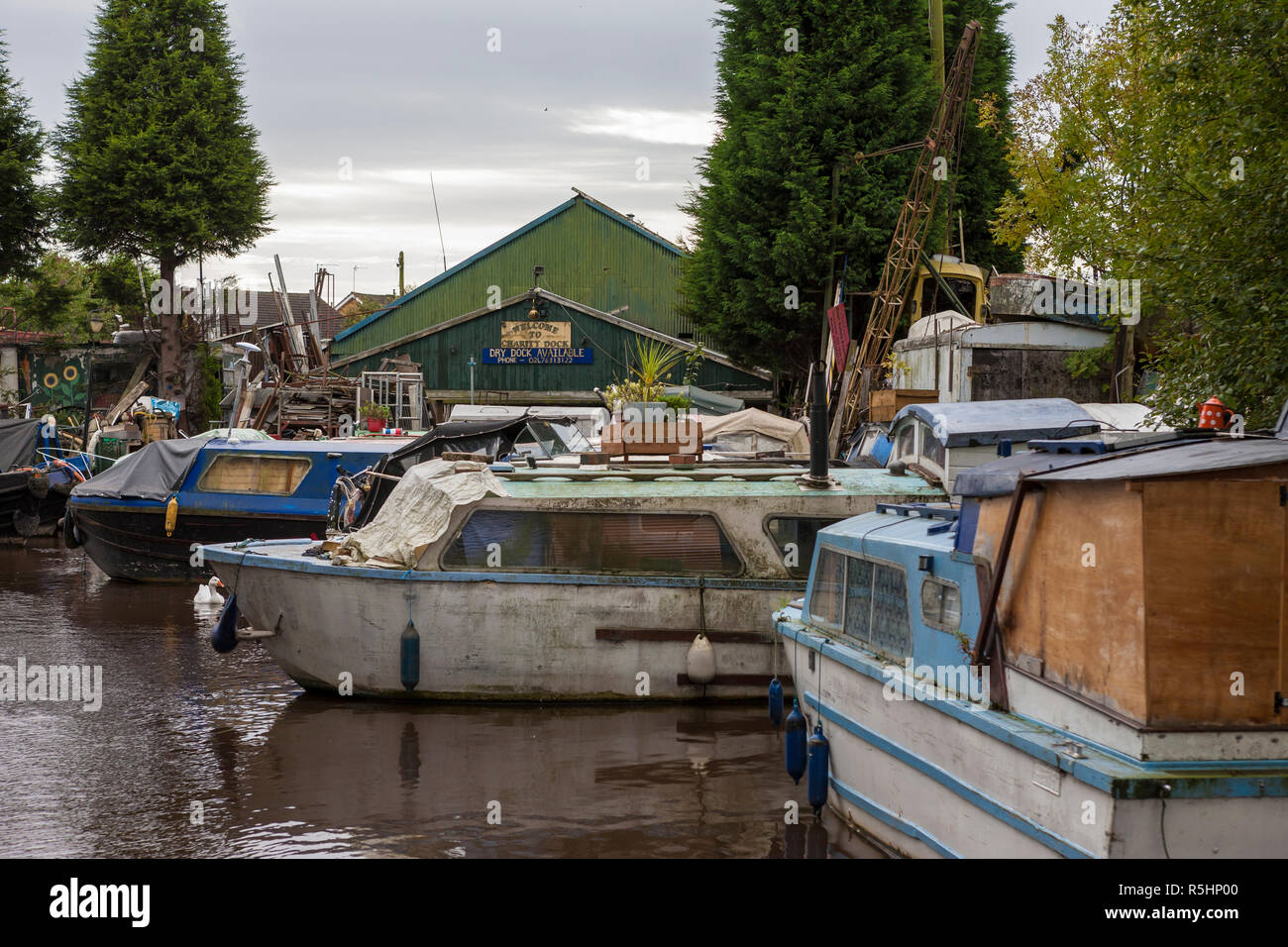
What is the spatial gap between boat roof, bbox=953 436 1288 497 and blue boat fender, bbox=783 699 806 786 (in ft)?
7.14

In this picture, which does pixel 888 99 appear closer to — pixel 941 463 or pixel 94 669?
Answer: pixel 941 463

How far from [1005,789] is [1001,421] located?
6.56m

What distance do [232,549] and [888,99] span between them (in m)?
21.1

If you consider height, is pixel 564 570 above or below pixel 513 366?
below

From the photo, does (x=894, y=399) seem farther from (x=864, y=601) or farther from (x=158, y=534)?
(x=864, y=601)

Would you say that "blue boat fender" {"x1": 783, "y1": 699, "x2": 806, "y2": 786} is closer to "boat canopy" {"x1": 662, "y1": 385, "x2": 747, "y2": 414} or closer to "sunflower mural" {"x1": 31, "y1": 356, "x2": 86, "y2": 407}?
"boat canopy" {"x1": 662, "y1": 385, "x2": 747, "y2": 414}

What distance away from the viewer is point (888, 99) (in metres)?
27.0

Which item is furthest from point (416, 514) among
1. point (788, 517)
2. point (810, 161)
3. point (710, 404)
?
point (810, 161)

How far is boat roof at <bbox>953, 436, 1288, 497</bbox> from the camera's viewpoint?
4543 mm

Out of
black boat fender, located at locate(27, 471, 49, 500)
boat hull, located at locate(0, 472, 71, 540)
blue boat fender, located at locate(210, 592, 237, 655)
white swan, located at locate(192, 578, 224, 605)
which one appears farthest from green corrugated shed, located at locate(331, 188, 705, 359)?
blue boat fender, located at locate(210, 592, 237, 655)

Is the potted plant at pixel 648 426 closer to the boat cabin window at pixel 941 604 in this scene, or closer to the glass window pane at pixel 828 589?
the glass window pane at pixel 828 589

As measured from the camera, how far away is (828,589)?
25.3 ft

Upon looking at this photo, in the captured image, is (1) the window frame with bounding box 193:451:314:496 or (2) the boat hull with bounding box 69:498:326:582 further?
(1) the window frame with bounding box 193:451:314:496
